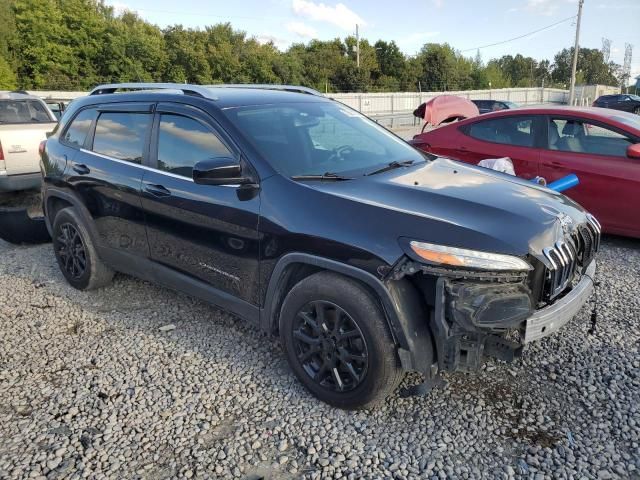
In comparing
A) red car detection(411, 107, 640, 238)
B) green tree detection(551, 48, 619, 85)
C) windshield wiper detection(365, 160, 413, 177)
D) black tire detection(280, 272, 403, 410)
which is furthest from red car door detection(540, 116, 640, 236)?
green tree detection(551, 48, 619, 85)

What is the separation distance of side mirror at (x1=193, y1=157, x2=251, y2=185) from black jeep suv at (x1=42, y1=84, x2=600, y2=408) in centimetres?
1

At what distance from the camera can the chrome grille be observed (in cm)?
263

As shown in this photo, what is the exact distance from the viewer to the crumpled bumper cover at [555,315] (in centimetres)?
257

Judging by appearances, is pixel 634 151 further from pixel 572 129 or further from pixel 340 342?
pixel 340 342

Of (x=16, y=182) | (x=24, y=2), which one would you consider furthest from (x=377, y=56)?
(x=16, y=182)

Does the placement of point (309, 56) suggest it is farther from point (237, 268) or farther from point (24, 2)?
point (237, 268)

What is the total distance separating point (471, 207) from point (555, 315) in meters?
0.71

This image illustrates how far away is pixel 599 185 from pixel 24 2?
56960 mm

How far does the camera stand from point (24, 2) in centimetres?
4797

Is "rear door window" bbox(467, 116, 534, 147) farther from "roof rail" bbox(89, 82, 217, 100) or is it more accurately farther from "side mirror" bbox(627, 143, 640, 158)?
"roof rail" bbox(89, 82, 217, 100)

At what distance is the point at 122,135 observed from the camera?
4078 millimetres

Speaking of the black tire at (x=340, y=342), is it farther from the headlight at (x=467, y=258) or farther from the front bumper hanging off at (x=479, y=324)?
the headlight at (x=467, y=258)

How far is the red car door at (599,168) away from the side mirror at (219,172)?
13.4ft

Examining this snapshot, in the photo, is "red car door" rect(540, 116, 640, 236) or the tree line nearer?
"red car door" rect(540, 116, 640, 236)
